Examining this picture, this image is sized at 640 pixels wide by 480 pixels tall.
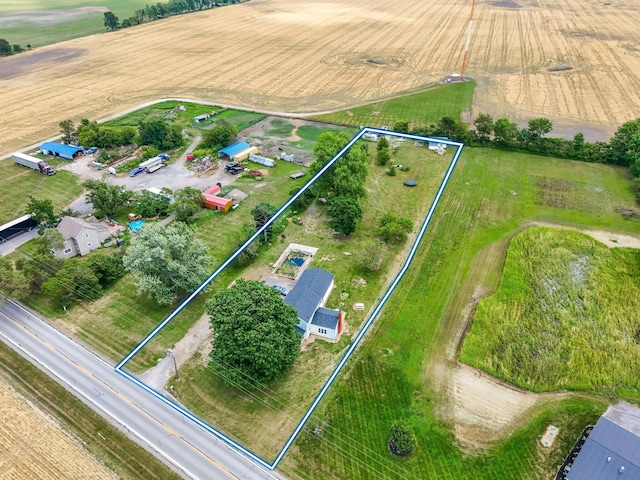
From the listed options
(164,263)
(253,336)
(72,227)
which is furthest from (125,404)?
(72,227)

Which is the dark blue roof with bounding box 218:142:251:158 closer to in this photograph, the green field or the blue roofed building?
the blue roofed building

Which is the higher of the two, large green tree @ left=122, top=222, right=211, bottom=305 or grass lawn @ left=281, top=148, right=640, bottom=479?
large green tree @ left=122, top=222, right=211, bottom=305

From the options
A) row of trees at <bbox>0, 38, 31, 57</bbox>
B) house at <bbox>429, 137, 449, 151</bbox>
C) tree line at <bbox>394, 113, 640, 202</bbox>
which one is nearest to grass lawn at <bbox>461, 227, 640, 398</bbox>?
tree line at <bbox>394, 113, 640, 202</bbox>

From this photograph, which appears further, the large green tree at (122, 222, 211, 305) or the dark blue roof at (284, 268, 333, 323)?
the large green tree at (122, 222, 211, 305)

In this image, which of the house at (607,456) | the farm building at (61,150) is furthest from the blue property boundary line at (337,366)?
the farm building at (61,150)

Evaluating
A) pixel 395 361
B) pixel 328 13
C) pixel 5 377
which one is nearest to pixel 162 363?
pixel 5 377

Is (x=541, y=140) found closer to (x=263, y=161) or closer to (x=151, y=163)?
(x=263, y=161)

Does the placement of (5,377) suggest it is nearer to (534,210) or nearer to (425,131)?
(534,210)
